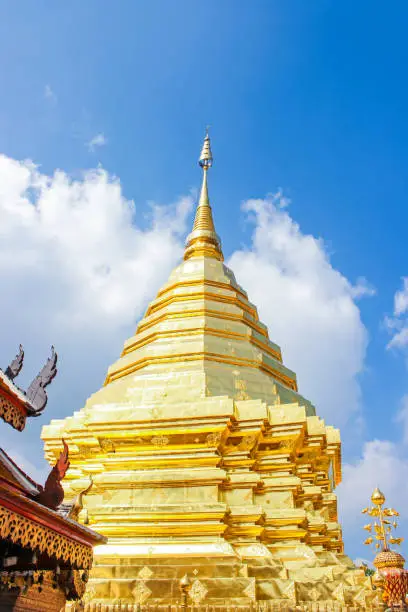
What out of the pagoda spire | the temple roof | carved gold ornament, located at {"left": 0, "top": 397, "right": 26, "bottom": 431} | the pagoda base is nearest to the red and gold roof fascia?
carved gold ornament, located at {"left": 0, "top": 397, "right": 26, "bottom": 431}

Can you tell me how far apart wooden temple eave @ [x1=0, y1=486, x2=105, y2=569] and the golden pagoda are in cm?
291

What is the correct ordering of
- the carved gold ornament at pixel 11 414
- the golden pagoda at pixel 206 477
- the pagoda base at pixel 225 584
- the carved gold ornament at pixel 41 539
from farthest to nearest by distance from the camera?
1. the golden pagoda at pixel 206 477
2. the pagoda base at pixel 225 584
3. the carved gold ornament at pixel 11 414
4. the carved gold ornament at pixel 41 539

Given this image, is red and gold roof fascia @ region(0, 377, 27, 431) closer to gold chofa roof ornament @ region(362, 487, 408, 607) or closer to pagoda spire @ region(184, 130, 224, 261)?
gold chofa roof ornament @ region(362, 487, 408, 607)

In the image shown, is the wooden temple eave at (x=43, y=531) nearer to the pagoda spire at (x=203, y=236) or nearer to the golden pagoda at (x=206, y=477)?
the golden pagoda at (x=206, y=477)

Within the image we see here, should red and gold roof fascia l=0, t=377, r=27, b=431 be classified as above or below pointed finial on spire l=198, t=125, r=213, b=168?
below

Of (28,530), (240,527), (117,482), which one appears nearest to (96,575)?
(117,482)

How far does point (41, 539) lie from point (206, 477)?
5.68 metres

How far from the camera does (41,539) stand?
4320 mm

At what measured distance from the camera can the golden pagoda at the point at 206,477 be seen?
27.9ft

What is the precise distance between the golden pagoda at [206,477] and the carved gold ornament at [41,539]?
2.90m

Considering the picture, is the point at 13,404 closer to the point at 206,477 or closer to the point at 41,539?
the point at 41,539

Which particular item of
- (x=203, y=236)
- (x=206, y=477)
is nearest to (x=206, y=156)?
(x=203, y=236)

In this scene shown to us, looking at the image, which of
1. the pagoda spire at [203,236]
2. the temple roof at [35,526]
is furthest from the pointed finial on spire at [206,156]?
the temple roof at [35,526]

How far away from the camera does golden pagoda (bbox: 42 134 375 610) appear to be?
8.49m
